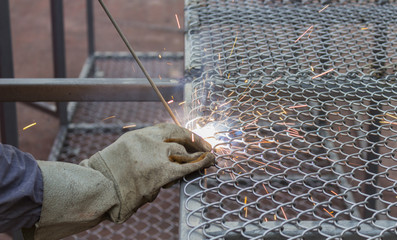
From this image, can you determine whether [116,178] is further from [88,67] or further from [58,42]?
[88,67]

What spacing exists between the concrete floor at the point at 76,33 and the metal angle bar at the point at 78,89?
2.33 meters

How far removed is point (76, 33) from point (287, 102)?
5323 millimetres

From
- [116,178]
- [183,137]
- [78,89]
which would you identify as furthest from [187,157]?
[78,89]

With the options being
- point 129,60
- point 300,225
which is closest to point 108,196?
point 300,225

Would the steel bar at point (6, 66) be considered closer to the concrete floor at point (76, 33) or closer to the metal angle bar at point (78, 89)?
the metal angle bar at point (78, 89)

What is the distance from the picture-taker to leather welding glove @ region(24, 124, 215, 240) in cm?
118

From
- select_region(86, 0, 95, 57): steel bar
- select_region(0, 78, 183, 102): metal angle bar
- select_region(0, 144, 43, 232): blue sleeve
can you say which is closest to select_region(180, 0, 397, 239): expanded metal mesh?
select_region(0, 78, 183, 102): metal angle bar

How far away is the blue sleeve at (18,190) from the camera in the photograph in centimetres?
116

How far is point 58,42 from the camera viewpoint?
3.40 m

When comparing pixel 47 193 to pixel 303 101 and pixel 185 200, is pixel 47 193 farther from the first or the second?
pixel 303 101

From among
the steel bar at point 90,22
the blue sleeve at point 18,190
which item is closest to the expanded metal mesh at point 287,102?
the blue sleeve at point 18,190

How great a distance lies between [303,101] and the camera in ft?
4.80

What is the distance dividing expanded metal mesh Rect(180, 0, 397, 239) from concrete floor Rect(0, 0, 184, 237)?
263cm

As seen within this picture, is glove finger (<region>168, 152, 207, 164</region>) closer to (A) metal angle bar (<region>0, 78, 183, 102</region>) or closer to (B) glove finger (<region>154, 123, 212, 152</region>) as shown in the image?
(B) glove finger (<region>154, 123, 212, 152</region>)
